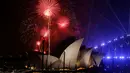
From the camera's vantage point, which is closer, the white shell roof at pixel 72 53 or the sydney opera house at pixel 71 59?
the sydney opera house at pixel 71 59

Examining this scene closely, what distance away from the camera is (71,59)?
51781mm

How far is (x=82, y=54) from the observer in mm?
55906

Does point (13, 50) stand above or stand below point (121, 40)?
below

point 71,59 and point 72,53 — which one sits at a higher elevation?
point 72,53

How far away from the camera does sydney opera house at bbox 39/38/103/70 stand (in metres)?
48.2

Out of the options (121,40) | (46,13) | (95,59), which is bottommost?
(95,59)

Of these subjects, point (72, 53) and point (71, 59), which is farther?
point (71, 59)

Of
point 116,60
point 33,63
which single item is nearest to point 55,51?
point 33,63

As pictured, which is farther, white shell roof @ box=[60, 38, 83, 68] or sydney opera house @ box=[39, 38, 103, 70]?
white shell roof @ box=[60, 38, 83, 68]

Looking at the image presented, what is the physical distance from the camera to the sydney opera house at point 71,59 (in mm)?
48219

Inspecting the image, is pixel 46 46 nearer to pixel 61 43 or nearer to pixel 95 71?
pixel 61 43

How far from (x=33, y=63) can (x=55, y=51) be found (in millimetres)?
5897

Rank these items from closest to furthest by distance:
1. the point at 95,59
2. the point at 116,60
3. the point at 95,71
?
the point at 95,71, the point at 95,59, the point at 116,60

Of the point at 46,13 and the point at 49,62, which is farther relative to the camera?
the point at 49,62
